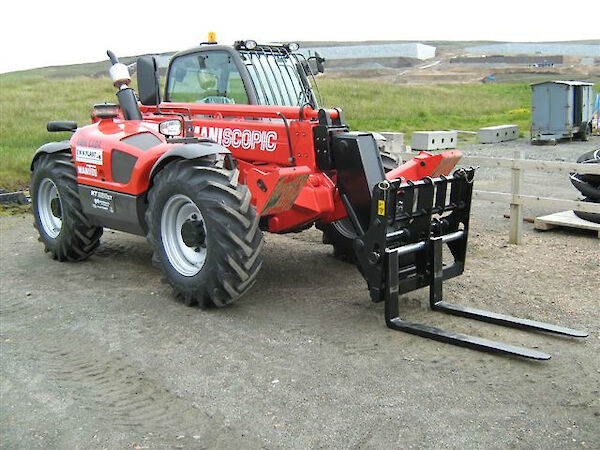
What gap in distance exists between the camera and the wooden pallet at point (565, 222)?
8.98 metres

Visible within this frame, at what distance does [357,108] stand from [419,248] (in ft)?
78.6

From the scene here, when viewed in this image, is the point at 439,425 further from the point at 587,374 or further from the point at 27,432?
the point at 27,432

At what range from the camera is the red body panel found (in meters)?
6.16

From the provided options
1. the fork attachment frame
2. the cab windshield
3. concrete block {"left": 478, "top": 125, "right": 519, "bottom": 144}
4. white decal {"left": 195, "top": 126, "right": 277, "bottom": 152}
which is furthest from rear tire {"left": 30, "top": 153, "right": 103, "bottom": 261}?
concrete block {"left": 478, "top": 125, "right": 519, "bottom": 144}

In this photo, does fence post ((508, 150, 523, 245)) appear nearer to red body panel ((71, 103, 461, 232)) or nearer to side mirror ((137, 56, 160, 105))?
red body panel ((71, 103, 461, 232))

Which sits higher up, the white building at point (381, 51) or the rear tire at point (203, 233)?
the white building at point (381, 51)

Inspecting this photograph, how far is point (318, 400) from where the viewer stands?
15.1ft

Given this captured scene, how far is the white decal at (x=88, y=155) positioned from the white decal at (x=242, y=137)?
1.08 m

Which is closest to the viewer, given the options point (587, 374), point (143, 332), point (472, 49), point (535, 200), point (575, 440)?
point (575, 440)

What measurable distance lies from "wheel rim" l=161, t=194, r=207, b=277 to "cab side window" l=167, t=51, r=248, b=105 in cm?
127

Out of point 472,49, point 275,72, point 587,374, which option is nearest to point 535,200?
point 275,72

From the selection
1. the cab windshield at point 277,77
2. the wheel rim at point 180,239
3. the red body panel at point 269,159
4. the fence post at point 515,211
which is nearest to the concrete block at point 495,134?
the fence post at point 515,211

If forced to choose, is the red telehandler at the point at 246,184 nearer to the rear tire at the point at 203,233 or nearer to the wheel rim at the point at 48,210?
the rear tire at the point at 203,233

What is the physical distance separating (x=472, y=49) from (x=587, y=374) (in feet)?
353
